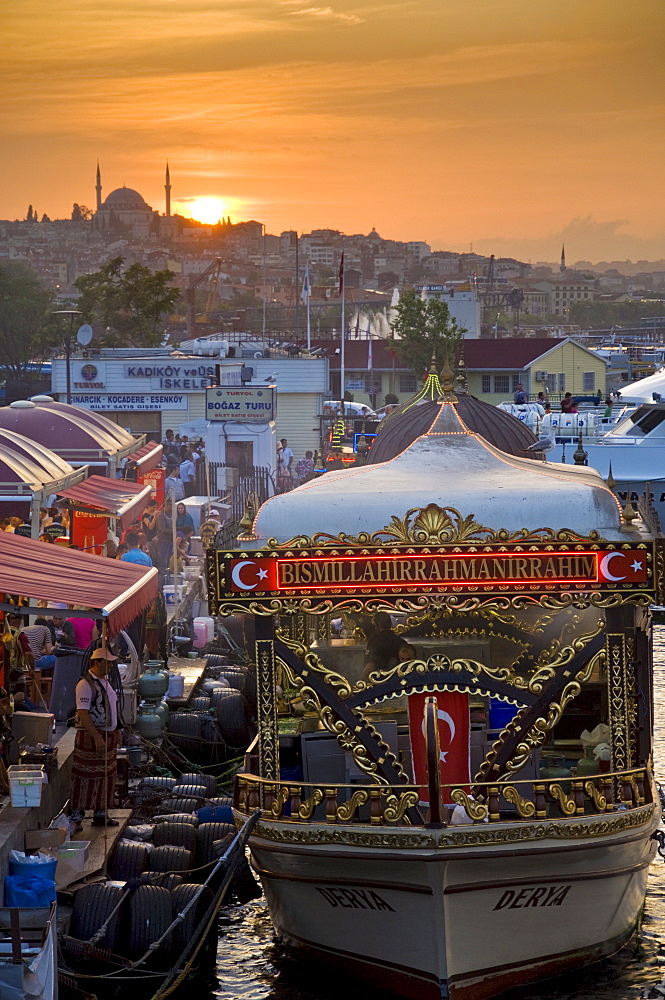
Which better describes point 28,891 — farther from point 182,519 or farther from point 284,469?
point 284,469

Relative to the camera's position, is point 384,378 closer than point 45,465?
No

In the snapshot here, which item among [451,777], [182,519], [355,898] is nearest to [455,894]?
[355,898]

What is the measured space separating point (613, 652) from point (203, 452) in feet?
105

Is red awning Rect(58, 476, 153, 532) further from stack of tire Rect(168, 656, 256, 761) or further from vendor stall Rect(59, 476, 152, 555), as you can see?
stack of tire Rect(168, 656, 256, 761)

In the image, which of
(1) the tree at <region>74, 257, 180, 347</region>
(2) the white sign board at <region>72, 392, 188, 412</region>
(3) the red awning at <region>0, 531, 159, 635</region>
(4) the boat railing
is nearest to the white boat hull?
(4) the boat railing

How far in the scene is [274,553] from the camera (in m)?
11.0

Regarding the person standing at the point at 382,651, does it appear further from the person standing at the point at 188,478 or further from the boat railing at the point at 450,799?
the person standing at the point at 188,478

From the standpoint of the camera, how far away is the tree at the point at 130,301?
67.8 m

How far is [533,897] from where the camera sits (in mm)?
11055

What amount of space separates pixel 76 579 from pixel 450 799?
425 centimetres

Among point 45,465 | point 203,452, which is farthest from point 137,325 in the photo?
point 45,465

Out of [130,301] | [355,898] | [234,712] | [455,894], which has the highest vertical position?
[130,301]

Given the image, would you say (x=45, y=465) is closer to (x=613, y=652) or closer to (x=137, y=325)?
(x=613, y=652)

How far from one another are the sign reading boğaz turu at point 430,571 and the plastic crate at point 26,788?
237 centimetres
